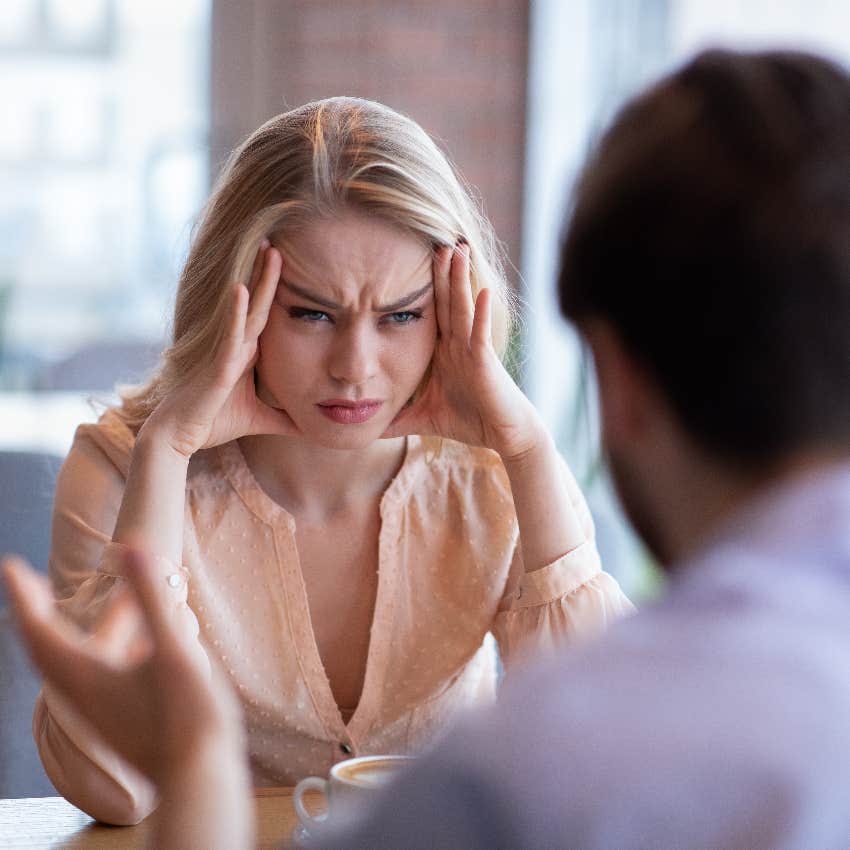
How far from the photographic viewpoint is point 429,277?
146 cm

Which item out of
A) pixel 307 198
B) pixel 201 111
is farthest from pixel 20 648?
pixel 201 111

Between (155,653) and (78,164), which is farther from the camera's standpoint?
(78,164)

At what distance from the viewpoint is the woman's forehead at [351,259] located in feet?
4.61

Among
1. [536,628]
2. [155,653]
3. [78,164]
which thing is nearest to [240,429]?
[536,628]

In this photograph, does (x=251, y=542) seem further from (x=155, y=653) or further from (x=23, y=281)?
(x=23, y=281)

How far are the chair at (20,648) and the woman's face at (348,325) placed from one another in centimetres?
44

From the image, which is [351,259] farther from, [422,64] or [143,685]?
[422,64]

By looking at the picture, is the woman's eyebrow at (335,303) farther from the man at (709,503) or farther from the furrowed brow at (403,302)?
the man at (709,503)

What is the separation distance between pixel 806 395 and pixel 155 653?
14.3 inches

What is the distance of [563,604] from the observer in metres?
1.45

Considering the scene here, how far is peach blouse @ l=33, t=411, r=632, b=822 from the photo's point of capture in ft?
4.85

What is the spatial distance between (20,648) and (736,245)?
1.26 metres

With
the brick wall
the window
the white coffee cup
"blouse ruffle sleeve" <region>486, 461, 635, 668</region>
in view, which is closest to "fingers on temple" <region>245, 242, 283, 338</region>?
"blouse ruffle sleeve" <region>486, 461, 635, 668</region>

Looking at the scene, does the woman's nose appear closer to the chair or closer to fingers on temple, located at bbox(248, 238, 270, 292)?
fingers on temple, located at bbox(248, 238, 270, 292)
